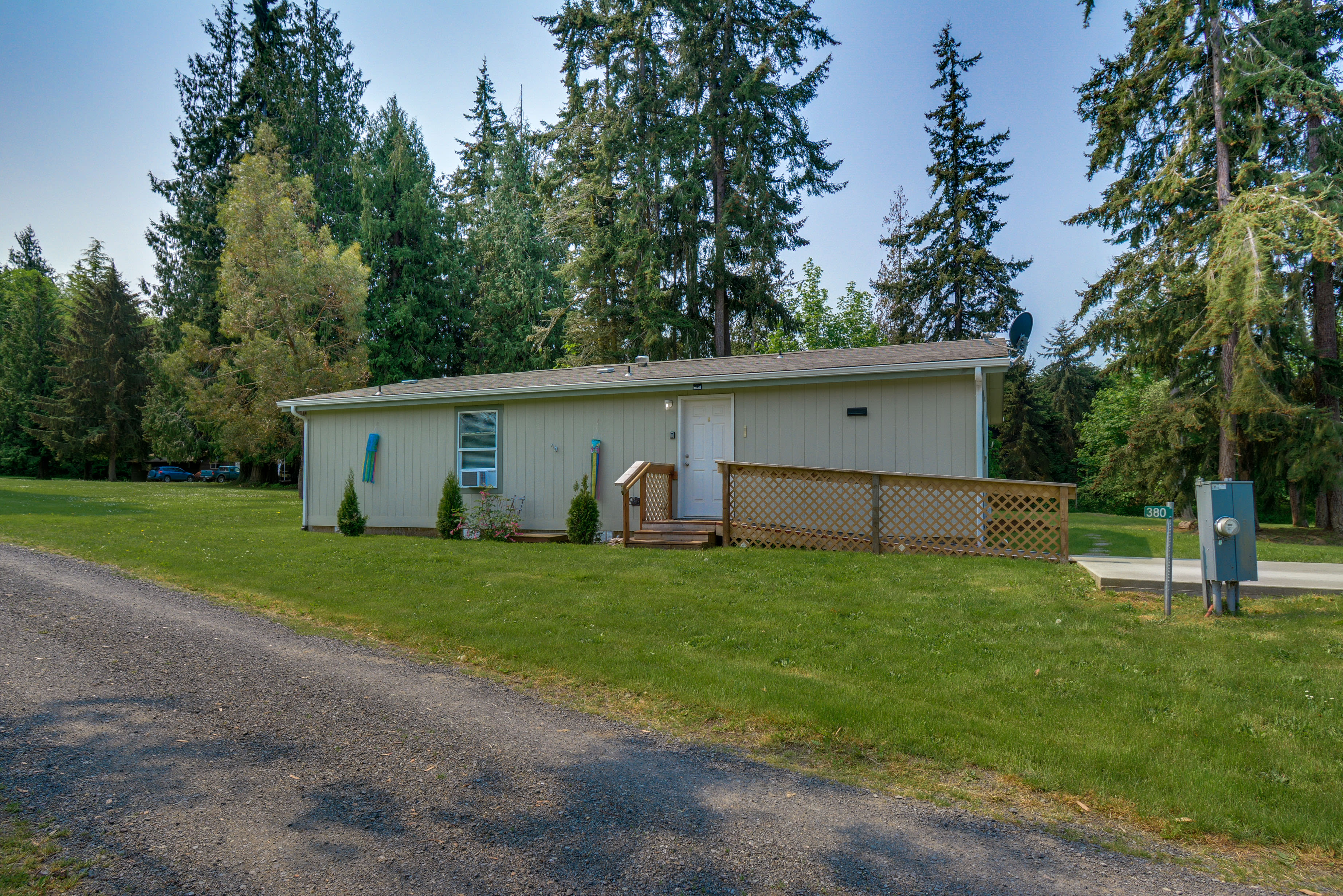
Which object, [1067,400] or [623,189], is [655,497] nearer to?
[623,189]

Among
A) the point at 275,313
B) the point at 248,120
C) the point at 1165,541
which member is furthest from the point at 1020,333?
the point at 248,120

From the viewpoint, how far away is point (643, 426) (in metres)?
11.6

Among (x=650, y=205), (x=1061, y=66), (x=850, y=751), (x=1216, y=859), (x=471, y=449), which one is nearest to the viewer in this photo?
(x=1216, y=859)

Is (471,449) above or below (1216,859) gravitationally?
above

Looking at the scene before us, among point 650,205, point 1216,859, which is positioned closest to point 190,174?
point 650,205

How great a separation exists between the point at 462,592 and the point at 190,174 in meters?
34.2

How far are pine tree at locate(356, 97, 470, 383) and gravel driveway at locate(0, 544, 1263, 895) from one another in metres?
26.4

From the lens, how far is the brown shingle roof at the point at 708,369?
32.6 ft

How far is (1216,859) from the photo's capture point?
8.48 ft

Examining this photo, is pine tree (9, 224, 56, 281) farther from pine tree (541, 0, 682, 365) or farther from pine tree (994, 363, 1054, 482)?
pine tree (994, 363, 1054, 482)

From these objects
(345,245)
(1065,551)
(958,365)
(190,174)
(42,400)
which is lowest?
(1065,551)

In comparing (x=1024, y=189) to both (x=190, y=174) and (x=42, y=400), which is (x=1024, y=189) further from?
(x=42, y=400)

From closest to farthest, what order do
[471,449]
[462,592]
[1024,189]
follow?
1. [462,592]
2. [471,449]
3. [1024,189]

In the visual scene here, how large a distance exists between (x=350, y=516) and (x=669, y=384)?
5.99 m
